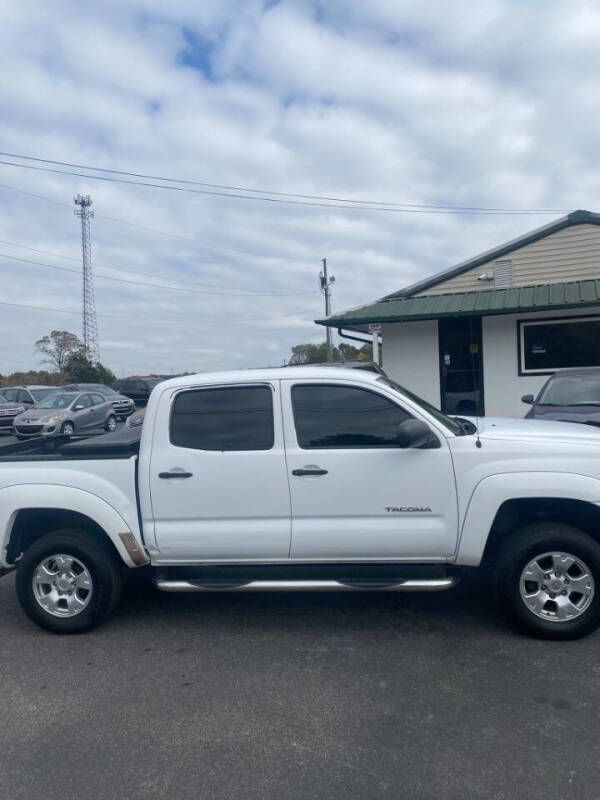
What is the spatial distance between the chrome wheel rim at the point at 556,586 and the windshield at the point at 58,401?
725 inches

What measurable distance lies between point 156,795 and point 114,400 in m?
21.6

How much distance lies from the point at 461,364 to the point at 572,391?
5160 millimetres

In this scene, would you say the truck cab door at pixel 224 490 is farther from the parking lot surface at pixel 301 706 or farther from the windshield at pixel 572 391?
the windshield at pixel 572 391

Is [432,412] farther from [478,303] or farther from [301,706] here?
[478,303]

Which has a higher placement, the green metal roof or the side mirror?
the green metal roof

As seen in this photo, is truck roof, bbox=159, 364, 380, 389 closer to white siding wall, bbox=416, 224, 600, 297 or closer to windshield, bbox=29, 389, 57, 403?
white siding wall, bbox=416, 224, 600, 297

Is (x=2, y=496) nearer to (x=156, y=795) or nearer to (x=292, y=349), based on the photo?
(x=156, y=795)

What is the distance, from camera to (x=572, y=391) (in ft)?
31.0

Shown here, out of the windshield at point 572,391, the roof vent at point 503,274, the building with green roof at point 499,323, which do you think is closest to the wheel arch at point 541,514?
the windshield at point 572,391

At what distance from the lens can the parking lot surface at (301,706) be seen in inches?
116

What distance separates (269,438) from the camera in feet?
14.8

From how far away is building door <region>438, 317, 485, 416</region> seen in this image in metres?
14.3

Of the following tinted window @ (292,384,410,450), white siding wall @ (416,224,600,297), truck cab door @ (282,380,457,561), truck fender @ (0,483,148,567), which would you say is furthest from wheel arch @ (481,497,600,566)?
white siding wall @ (416,224,600,297)

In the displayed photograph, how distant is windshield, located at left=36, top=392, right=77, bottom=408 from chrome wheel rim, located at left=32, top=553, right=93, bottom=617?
16.6m
